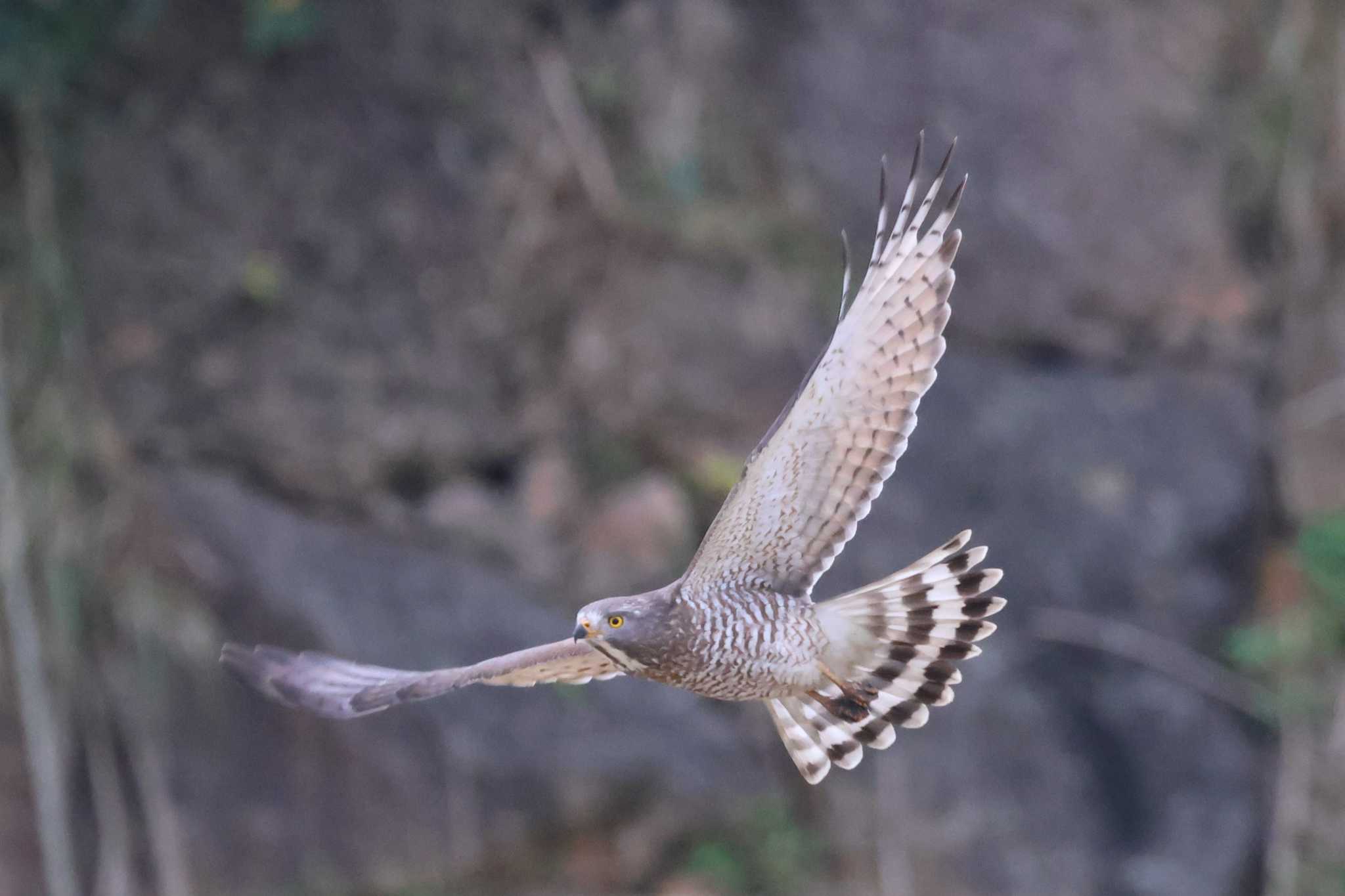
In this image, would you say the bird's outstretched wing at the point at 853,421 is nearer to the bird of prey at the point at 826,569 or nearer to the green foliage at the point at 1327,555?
the bird of prey at the point at 826,569

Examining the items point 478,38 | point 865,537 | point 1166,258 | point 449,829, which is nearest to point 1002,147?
point 1166,258

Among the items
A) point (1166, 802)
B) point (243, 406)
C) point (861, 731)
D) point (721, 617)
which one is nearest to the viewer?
point (721, 617)

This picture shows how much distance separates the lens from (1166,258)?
624 cm

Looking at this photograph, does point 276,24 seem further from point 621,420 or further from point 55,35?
point 621,420

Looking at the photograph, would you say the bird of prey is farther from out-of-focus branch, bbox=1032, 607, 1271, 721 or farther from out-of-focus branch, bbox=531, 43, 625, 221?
out-of-focus branch, bbox=531, 43, 625, 221

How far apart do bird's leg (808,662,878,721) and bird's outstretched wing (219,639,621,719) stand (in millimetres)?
471

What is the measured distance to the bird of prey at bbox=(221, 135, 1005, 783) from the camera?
3.12 m

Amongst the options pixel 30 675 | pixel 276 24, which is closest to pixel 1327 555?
pixel 276 24

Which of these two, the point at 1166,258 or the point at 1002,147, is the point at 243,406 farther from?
the point at 1166,258

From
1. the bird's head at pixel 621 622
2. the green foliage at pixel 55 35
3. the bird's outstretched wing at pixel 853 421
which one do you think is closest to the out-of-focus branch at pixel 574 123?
the green foliage at pixel 55 35

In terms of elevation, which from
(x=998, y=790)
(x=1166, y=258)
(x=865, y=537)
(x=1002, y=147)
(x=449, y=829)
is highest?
(x=1002, y=147)

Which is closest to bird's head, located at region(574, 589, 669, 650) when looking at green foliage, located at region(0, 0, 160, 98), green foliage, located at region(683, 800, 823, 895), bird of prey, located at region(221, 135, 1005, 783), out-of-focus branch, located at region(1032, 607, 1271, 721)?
bird of prey, located at region(221, 135, 1005, 783)

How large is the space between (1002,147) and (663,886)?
10.9 ft

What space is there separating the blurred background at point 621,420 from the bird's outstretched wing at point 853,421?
265 centimetres
